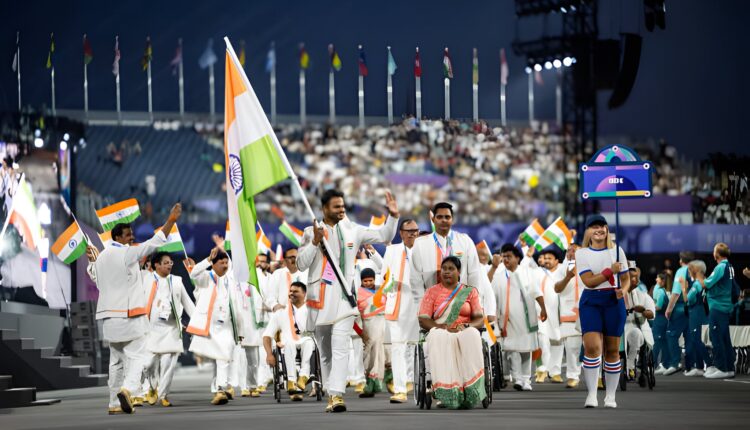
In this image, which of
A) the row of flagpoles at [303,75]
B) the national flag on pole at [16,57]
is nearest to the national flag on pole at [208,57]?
the row of flagpoles at [303,75]

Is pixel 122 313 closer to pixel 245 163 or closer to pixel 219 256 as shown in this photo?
pixel 245 163

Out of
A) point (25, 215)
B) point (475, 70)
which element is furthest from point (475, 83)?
point (25, 215)

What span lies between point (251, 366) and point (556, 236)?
22.3 feet

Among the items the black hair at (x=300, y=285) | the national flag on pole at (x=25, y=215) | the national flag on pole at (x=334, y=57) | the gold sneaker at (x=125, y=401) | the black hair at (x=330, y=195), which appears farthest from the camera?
the national flag on pole at (x=334, y=57)

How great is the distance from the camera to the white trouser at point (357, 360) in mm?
17266

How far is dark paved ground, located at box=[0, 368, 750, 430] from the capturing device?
10844 mm

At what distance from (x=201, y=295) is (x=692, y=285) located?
8.73 m

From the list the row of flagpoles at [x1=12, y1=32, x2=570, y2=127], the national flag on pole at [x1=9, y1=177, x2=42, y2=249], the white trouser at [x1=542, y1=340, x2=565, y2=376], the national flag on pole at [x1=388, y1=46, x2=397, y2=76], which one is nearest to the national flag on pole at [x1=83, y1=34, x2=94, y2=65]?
the row of flagpoles at [x1=12, y1=32, x2=570, y2=127]

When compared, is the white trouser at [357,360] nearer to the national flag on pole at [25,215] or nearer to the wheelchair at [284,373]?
the wheelchair at [284,373]

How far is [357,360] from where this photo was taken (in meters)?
17.7

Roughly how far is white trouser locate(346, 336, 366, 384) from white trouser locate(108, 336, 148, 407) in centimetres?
373

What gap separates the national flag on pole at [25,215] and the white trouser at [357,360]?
789cm

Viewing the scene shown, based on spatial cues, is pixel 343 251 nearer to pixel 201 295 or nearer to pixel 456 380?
pixel 456 380

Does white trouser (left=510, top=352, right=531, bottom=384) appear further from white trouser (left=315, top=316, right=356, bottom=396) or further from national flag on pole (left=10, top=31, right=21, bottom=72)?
national flag on pole (left=10, top=31, right=21, bottom=72)
